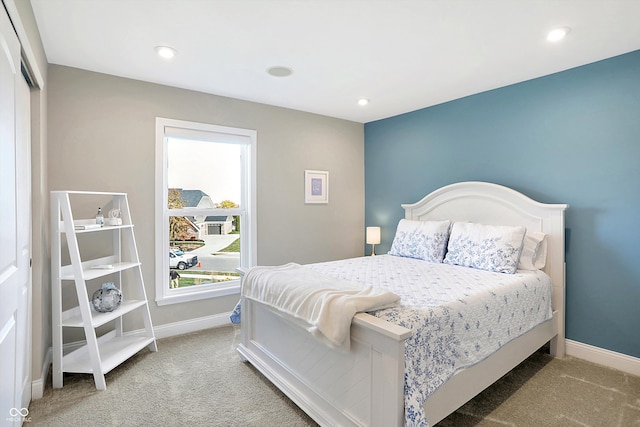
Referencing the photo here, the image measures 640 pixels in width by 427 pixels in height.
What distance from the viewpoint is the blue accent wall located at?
2.55m

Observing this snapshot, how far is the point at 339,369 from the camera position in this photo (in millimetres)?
1826

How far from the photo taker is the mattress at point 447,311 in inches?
64.2

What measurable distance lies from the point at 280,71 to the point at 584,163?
2623 millimetres

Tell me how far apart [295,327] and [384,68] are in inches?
85.5

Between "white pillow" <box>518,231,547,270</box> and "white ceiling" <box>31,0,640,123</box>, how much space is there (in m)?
1.42

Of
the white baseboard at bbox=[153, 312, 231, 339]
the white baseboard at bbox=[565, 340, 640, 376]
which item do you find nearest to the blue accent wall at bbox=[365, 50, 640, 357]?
the white baseboard at bbox=[565, 340, 640, 376]

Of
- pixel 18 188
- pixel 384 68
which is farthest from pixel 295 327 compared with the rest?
pixel 384 68

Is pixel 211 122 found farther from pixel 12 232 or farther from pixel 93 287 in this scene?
pixel 12 232

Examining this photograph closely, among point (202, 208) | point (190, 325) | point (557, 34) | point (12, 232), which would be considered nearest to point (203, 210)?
point (202, 208)

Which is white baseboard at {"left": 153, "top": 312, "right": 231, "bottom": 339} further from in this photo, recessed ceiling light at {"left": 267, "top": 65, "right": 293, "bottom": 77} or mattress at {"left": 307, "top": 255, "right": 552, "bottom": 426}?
recessed ceiling light at {"left": 267, "top": 65, "right": 293, "bottom": 77}

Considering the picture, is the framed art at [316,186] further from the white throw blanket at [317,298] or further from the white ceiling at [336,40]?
the white throw blanket at [317,298]

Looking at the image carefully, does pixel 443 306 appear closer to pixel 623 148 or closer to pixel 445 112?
pixel 623 148

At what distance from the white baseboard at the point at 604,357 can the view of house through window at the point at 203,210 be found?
10.7ft

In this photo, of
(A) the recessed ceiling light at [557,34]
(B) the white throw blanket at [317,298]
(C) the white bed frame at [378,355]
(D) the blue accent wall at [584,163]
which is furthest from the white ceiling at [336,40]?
(B) the white throw blanket at [317,298]
